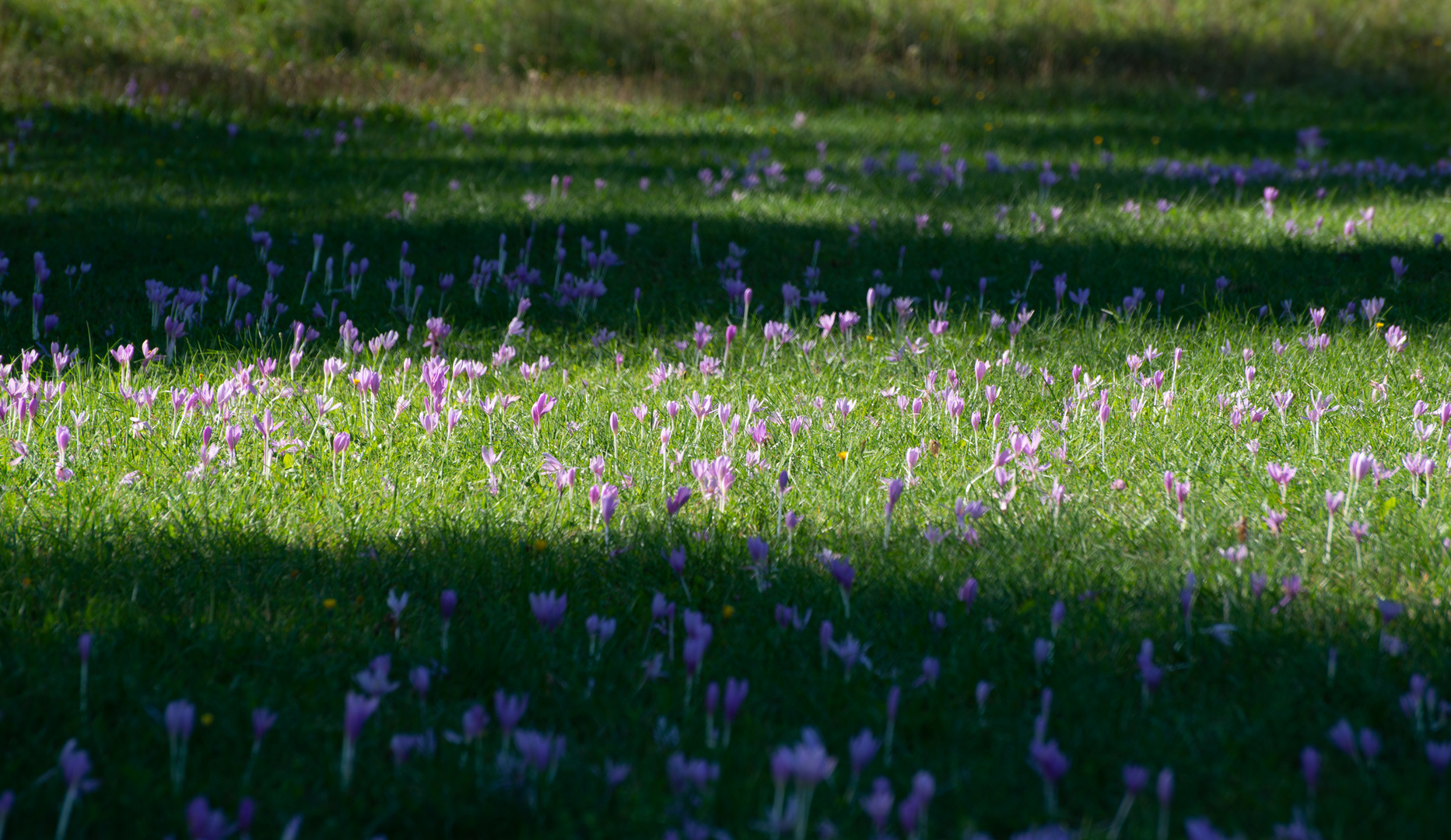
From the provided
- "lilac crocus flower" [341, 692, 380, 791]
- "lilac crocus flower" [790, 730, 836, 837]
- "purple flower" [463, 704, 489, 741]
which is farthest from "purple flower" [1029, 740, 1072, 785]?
"lilac crocus flower" [341, 692, 380, 791]

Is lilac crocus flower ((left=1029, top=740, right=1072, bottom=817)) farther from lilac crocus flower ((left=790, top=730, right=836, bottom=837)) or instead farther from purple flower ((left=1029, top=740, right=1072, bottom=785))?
lilac crocus flower ((left=790, top=730, right=836, bottom=837))

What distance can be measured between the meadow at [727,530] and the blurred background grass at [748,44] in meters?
8.53

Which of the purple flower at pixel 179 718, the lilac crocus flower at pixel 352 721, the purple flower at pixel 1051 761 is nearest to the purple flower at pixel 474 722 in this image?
the lilac crocus flower at pixel 352 721

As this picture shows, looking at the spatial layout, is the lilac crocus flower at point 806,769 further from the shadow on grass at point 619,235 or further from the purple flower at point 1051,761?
the shadow on grass at point 619,235

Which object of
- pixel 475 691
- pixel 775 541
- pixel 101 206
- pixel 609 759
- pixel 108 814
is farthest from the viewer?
pixel 101 206

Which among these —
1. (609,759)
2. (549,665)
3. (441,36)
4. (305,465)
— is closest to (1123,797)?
(609,759)

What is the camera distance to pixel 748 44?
1703 cm

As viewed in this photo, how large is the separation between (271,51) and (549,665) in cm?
1676

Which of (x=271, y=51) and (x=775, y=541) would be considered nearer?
(x=775, y=541)

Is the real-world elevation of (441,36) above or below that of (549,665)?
above

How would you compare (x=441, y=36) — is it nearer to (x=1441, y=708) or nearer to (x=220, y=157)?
(x=220, y=157)

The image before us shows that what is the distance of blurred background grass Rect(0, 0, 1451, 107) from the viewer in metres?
15.5

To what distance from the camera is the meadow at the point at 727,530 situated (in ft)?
7.12

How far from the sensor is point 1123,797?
86.0 inches
